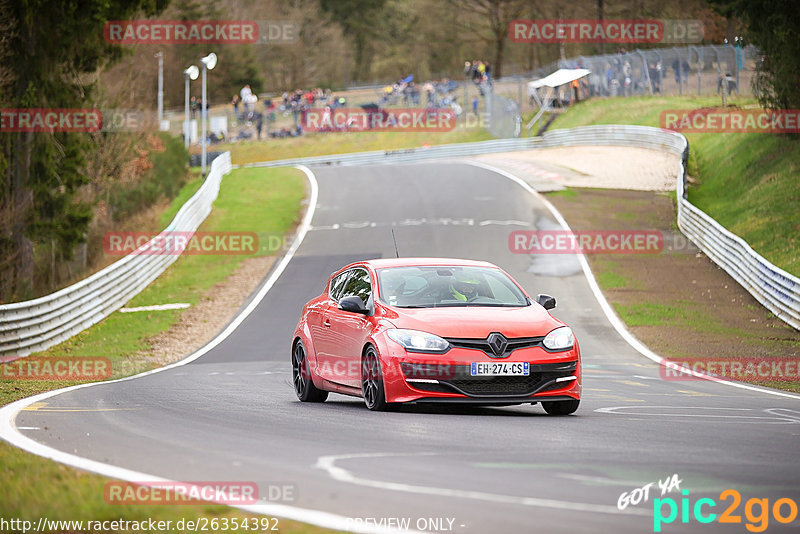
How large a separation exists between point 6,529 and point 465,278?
23.3 feet

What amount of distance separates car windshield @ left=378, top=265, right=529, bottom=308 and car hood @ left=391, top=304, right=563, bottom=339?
280 millimetres

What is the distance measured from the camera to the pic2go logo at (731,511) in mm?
5480

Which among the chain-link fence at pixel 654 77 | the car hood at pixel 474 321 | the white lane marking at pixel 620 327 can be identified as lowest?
the white lane marking at pixel 620 327

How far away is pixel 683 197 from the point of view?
3878cm

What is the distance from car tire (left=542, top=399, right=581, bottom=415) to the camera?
1073 cm

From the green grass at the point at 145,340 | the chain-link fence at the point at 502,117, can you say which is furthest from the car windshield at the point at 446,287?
the chain-link fence at the point at 502,117

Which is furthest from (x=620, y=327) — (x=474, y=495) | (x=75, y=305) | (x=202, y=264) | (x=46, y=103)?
(x=474, y=495)

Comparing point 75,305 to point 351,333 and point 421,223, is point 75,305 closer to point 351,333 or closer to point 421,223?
point 351,333

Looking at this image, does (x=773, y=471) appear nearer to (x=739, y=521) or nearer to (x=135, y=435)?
(x=739, y=521)

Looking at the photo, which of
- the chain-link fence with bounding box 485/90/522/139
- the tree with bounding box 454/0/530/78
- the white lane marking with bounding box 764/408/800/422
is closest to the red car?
the white lane marking with bounding box 764/408/800/422

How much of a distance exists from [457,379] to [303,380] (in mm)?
2947

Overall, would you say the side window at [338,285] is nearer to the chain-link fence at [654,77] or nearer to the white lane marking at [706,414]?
the white lane marking at [706,414]

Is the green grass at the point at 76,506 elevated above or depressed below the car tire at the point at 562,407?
above

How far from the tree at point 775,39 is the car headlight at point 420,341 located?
30008 millimetres
